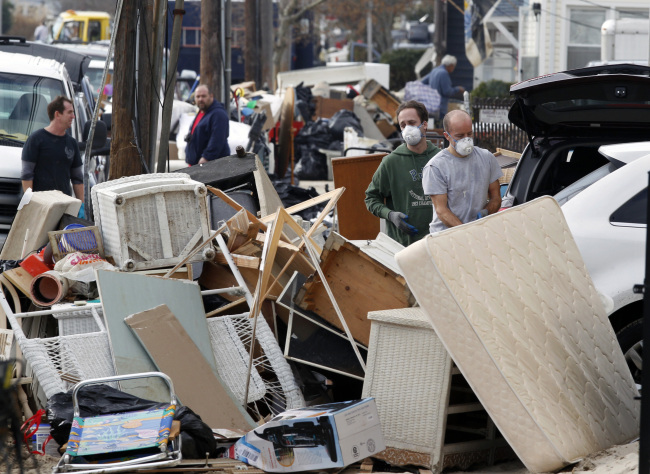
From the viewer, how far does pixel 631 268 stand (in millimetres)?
5043

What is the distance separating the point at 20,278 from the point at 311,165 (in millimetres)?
12096

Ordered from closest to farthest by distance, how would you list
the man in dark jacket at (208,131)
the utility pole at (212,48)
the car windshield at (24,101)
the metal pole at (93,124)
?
the metal pole at (93,124) < the car windshield at (24,101) < the man in dark jacket at (208,131) < the utility pole at (212,48)

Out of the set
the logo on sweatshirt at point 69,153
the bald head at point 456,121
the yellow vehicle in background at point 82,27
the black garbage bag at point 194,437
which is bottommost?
the black garbage bag at point 194,437

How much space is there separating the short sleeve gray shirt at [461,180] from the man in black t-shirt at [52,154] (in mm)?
4303

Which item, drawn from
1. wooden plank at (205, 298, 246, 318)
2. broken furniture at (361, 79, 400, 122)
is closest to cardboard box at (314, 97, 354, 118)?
broken furniture at (361, 79, 400, 122)

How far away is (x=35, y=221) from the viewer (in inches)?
275

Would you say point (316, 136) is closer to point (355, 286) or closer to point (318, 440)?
point (355, 286)

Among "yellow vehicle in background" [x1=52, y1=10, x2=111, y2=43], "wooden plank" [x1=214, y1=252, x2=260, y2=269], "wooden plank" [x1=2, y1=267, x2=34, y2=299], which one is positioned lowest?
"wooden plank" [x1=2, y1=267, x2=34, y2=299]

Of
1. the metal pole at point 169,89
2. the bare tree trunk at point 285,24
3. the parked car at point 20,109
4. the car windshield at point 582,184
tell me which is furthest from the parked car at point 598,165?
the bare tree trunk at point 285,24

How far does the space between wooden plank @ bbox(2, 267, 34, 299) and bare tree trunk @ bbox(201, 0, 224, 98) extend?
9540mm

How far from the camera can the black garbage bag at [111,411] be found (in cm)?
473

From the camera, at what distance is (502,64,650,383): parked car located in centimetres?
511

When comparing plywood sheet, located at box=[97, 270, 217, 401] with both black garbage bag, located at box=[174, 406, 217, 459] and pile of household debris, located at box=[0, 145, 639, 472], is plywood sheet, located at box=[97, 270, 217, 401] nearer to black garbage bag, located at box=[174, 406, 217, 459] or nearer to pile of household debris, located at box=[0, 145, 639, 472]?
pile of household debris, located at box=[0, 145, 639, 472]

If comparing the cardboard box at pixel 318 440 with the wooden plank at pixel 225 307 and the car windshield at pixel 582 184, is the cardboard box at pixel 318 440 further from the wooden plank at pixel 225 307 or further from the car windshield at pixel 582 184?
the car windshield at pixel 582 184
